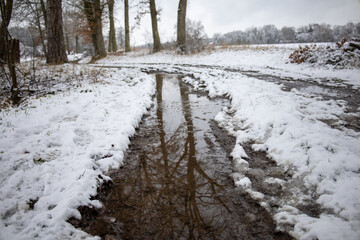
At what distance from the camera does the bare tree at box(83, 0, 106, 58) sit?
14712mm

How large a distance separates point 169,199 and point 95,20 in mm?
17430

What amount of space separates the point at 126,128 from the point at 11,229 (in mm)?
2079

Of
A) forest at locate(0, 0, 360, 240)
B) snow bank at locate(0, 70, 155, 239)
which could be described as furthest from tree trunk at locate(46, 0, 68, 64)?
snow bank at locate(0, 70, 155, 239)

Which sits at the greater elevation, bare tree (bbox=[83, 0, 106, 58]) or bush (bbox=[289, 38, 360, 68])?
bare tree (bbox=[83, 0, 106, 58])

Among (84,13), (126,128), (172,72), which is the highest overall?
(84,13)

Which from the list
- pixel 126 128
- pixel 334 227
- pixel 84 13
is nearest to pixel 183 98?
A: pixel 126 128

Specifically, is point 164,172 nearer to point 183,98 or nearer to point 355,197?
point 355,197

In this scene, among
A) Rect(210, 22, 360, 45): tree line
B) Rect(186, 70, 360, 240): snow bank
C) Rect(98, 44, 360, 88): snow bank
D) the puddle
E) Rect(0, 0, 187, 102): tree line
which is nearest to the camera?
Rect(186, 70, 360, 240): snow bank

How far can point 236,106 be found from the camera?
4.41 m

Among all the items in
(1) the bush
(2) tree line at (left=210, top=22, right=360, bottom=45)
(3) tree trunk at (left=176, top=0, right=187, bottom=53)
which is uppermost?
(2) tree line at (left=210, top=22, right=360, bottom=45)

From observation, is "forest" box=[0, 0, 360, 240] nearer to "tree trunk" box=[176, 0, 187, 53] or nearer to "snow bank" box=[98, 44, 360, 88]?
"snow bank" box=[98, 44, 360, 88]

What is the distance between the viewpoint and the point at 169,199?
78.3 inches

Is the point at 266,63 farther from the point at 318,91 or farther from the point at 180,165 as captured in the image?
the point at 180,165

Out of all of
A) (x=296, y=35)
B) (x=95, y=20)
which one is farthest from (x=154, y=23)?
(x=296, y=35)
